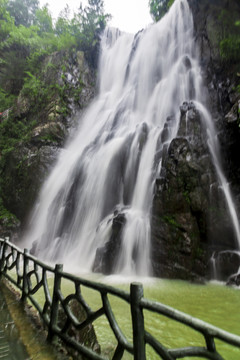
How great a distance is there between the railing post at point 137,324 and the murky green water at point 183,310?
135 cm

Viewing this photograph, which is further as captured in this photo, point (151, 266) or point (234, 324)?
point (151, 266)

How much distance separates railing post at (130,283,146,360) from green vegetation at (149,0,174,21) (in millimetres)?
22575

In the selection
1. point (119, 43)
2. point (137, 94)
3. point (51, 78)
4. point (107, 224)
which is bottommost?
point (107, 224)

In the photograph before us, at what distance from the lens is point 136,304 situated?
71.9 inches

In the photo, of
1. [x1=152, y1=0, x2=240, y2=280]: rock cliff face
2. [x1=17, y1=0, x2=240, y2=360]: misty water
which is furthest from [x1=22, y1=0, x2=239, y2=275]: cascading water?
[x1=152, y1=0, x2=240, y2=280]: rock cliff face

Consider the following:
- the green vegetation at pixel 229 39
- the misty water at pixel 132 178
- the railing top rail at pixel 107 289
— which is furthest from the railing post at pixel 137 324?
the green vegetation at pixel 229 39

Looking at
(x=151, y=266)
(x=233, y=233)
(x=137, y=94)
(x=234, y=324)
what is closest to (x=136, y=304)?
(x=234, y=324)

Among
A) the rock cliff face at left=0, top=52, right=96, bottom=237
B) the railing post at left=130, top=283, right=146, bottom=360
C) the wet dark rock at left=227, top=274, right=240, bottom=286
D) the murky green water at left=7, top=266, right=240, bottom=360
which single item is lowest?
the murky green water at left=7, top=266, right=240, bottom=360

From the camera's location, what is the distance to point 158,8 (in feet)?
64.6

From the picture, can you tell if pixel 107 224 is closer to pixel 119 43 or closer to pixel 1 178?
pixel 1 178

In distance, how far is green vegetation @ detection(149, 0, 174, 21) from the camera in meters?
19.1

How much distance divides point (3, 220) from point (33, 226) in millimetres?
1985

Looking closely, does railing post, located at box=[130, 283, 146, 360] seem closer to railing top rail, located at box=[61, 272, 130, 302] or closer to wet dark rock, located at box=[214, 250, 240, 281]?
railing top rail, located at box=[61, 272, 130, 302]

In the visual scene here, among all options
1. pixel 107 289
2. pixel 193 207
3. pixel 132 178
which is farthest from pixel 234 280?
pixel 107 289
